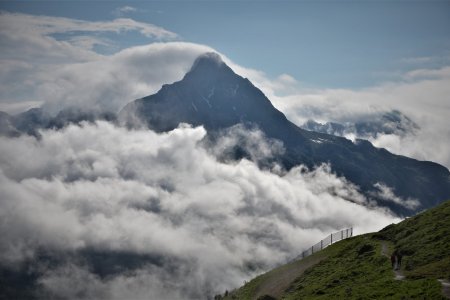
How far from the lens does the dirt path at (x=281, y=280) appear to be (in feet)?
344

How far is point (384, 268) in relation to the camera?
76.5 metres

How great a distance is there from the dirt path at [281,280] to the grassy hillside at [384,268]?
1.72 feet

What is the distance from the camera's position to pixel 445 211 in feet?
313

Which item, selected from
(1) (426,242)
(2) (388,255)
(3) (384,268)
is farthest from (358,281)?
(1) (426,242)

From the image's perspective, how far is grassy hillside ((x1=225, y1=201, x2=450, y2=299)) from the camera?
197ft

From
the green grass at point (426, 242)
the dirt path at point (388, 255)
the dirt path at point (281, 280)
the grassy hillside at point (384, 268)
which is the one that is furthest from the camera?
the dirt path at point (281, 280)

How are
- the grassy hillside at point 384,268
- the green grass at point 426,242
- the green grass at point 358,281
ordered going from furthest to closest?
the green grass at point 426,242 < the grassy hillside at point 384,268 < the green grass at point 358,281

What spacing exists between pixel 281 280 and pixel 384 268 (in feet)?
152

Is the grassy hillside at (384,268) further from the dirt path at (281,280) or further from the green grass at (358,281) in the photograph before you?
the dirt path at (281,280)

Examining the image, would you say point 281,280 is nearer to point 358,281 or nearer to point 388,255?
point 388,255

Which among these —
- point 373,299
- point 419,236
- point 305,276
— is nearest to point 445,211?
point 419,236

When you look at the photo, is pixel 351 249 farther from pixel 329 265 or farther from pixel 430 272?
pixel 430 272

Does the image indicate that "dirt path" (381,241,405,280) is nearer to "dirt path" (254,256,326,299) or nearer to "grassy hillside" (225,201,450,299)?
"grassy hillside" (225,201,450,299)

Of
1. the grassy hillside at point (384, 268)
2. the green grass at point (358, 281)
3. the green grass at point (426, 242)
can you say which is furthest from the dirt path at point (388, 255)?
the green grass at point (426, 242)
